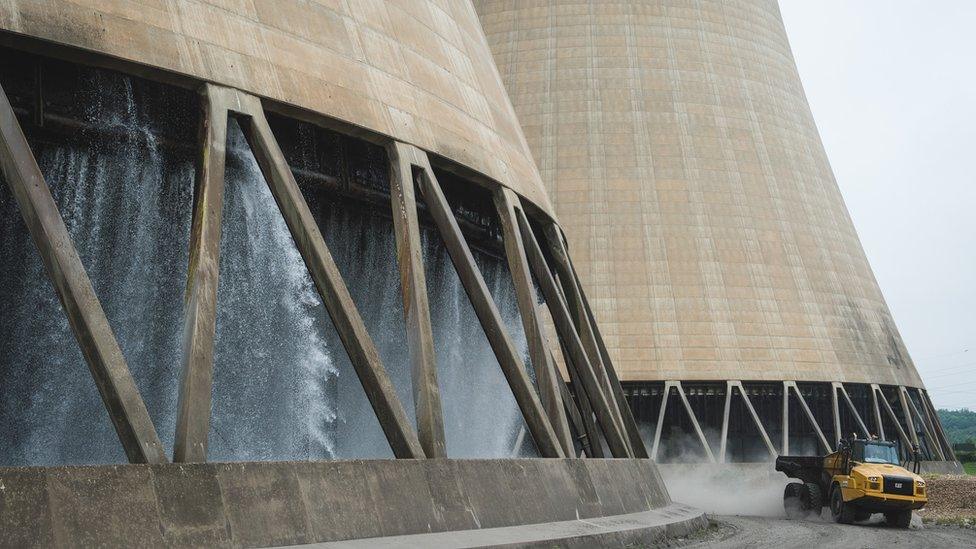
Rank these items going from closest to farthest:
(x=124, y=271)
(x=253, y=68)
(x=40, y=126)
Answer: (x=253, y=68), (x=40, y=126), (x=124, y=271)

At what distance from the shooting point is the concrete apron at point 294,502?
7730 mm

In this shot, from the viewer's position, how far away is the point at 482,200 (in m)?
19.2

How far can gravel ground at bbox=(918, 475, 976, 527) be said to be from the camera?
2159 centimetres

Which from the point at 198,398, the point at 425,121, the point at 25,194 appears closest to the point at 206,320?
the point at 198,398

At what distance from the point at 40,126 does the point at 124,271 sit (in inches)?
117

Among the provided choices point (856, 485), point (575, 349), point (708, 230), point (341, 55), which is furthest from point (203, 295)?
point (708, 230)

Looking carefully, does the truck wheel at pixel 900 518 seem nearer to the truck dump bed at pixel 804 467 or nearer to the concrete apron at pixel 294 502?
the truck dump bed at pixel 804 467

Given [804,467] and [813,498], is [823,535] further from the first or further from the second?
[804,467]

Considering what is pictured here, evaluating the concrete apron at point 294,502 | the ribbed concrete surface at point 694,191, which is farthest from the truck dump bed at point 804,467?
the ribbed concrete surface at point 694,191

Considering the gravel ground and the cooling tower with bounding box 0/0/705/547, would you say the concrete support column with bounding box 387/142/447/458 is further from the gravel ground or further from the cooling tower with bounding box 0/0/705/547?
the gravel ground

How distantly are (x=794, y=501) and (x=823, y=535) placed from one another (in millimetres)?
6436

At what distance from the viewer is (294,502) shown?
936 cm

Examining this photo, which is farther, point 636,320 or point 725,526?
point 636,320

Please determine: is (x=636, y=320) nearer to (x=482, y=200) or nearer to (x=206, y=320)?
(x=482, y=200)
